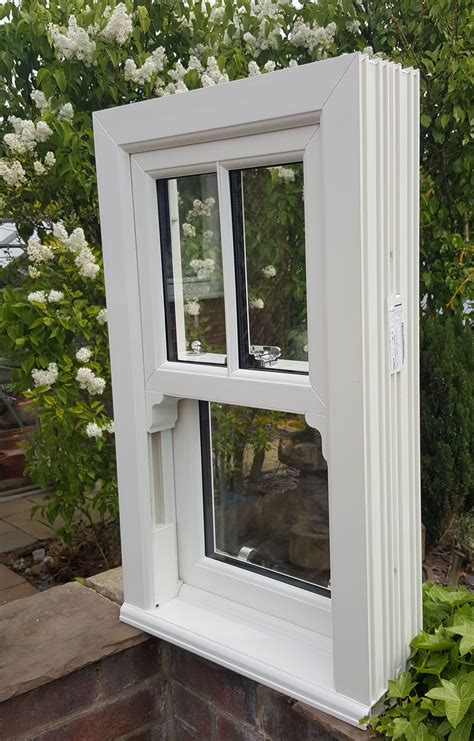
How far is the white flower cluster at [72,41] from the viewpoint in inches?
125

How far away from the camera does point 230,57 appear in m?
3.71

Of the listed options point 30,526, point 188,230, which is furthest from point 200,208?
point 30,526

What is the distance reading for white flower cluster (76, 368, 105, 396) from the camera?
3154 millimetres

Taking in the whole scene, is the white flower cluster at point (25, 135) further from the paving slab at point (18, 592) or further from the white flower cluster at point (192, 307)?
the paving slab at point (18, 592)

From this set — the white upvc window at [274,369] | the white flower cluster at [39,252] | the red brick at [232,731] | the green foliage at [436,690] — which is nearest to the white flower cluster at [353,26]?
the white flower cluster at [39,252]

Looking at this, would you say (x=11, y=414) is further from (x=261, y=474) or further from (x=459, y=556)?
(x=261, y=474)

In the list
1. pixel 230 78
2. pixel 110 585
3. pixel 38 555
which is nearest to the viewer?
pixel 110 585

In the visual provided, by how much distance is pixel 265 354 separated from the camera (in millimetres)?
1625

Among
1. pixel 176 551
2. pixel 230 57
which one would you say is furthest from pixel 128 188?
pixel 230 57

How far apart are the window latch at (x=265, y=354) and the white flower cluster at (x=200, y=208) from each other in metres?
0.31

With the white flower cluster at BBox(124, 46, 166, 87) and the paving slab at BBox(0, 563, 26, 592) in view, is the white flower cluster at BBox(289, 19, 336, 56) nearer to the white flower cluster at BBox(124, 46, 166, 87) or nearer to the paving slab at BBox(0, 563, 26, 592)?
the white flower cluster at BBox(124, 46, 166, 87)

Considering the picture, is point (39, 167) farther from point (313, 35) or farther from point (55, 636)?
point (55, 636)

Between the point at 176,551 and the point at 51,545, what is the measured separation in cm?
234

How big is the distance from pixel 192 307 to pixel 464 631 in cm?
90
